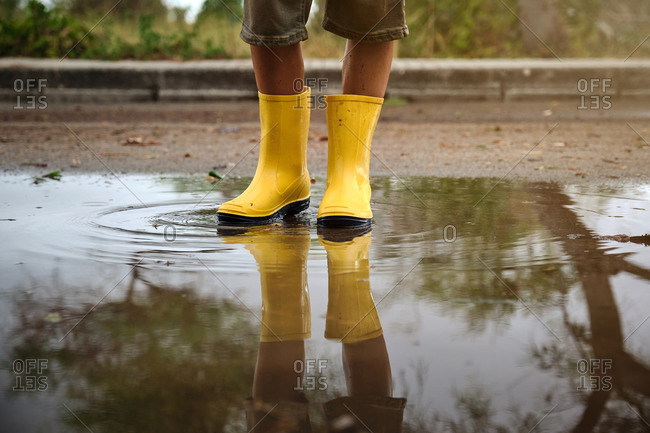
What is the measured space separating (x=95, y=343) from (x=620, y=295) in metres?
0.99

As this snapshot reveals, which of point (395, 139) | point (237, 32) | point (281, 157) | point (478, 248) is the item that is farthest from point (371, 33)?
point (237, 32)

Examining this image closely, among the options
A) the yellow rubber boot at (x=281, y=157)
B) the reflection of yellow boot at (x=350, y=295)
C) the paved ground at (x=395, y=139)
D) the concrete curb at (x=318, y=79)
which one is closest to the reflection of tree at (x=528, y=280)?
the reflection of yellow boot at (x=350, y=295)

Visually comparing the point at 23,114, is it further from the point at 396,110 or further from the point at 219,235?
the point at 219,235

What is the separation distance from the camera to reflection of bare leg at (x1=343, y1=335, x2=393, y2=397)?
1110 millimetres

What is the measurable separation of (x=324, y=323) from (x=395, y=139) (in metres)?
3.69

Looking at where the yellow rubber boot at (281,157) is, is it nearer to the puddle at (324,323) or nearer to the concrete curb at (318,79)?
the puddle at (324,323)

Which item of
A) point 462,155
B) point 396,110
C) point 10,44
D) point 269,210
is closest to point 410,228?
point 269,210

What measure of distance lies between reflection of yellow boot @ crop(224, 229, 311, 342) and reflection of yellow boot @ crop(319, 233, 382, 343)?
0.05 meters

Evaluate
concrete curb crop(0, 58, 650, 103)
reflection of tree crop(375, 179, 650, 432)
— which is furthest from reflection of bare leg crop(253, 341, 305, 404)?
concrete curb crop(0, 58, 650, 103)

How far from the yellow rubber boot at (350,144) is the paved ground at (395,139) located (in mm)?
945

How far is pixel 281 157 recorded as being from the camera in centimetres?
257

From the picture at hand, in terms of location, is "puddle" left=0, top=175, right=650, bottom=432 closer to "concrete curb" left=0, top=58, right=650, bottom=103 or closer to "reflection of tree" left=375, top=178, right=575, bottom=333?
"reflection of tree" left=375, top=178, right=575, bottom=333

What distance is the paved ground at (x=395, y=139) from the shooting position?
3.63m

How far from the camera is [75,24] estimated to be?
27.0 ft
